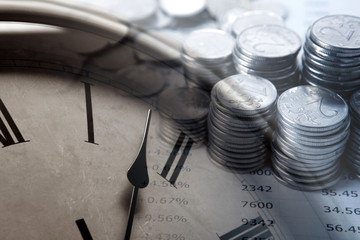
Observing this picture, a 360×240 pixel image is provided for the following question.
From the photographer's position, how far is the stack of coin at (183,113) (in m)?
0.83

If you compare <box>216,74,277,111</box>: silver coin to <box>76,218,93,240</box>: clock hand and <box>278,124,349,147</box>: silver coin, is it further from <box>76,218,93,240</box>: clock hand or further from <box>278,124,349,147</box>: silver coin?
<box>76,218,93,240</box>: clock hand

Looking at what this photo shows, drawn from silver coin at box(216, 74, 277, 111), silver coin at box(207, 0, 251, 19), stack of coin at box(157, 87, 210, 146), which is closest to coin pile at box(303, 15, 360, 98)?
silver coin at box(216, 74, 277, 111)

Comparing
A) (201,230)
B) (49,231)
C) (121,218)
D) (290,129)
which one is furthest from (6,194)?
(290,129)

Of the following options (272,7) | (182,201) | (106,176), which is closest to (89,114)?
(106,176)

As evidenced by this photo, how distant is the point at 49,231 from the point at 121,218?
12 cm

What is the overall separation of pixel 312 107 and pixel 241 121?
0.13m

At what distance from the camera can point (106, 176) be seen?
0.78 m

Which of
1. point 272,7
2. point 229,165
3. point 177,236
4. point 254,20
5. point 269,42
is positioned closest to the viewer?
point 177,236

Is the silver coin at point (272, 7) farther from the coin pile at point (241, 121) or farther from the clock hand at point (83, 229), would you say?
the clock hand at point (83, 229)

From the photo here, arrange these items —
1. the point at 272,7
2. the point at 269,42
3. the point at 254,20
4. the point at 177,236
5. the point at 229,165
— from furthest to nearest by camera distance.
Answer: the point at 272,7, the point at 254,20, the point at 269,42, the point at 229,165, the point at 177,236

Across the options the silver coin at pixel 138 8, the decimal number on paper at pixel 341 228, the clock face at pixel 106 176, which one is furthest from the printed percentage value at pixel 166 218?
the silver coin at pixel 138 8

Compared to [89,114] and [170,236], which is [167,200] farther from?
[89,114]

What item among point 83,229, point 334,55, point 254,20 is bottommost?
point 83,229

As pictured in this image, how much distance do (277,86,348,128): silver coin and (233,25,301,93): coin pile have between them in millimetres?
83
